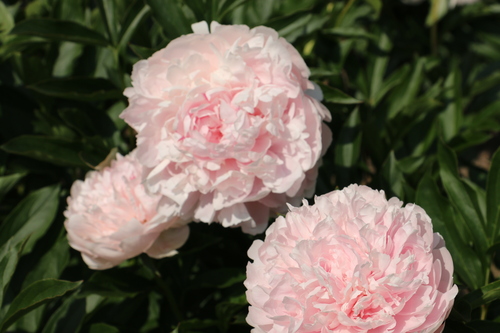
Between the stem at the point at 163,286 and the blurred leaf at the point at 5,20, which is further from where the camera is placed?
the blurred leaf at the point at 5,20

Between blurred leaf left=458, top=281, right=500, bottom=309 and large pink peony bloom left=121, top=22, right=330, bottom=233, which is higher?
large pink peony bloom left=121, top=22, right=330, bottom=233

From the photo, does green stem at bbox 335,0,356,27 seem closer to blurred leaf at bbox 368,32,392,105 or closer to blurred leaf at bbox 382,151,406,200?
blurred leaf at bbox 368,32,392,105

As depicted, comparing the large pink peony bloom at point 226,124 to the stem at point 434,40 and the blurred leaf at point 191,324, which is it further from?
the stem at point 434,40

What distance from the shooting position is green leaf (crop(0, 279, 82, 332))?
0.81 metres

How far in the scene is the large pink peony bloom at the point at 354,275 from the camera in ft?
2.19

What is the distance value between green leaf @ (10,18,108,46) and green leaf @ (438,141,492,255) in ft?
2.40

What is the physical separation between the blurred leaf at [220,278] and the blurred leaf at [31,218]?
0.32 metres

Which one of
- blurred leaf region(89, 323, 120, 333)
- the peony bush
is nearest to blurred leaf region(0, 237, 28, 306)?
the peony bush

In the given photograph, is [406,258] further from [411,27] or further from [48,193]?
[411,27]

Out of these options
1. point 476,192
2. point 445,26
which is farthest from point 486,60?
point 476,192

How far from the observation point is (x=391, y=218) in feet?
2.31

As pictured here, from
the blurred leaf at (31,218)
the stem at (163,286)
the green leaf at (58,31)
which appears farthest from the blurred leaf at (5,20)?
the stem at (163,286)

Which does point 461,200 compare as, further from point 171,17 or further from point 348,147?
point 171,17

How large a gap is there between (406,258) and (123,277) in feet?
1.92
